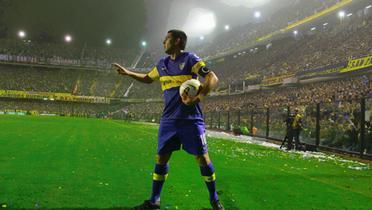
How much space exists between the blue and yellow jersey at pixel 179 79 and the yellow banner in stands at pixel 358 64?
2853 centimetres

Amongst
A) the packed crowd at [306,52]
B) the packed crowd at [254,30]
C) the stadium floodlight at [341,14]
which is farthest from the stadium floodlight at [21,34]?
the stadium floodlight at [341,14]

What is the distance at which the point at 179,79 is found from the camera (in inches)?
208

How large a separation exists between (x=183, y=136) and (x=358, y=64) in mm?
30339

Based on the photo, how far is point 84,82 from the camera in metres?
86.8

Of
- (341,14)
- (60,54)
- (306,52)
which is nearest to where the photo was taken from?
(306,52)

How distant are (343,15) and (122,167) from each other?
44460 mm

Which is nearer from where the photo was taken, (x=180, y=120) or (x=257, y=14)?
(x=180, y=120)

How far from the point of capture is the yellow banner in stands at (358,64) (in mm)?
30133

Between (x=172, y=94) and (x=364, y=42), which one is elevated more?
(x=364, y=42)

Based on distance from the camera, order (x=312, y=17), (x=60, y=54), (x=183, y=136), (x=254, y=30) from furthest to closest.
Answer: (x=60, y=54) → (x=254, y=30) → (x=312, y=17) → (x=183, y=136)

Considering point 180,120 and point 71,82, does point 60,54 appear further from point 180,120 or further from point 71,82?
point 180,120

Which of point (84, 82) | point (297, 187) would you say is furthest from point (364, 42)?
point (84, 82)

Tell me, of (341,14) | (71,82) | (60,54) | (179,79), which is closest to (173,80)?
(179,79)

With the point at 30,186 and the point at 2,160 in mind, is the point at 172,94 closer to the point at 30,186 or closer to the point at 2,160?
the point at 30,186
